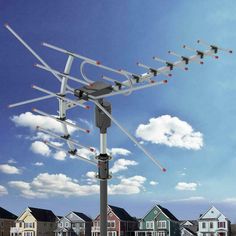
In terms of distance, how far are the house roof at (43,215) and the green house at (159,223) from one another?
419 inches

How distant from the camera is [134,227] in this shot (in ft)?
170

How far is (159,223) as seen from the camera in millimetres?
47375

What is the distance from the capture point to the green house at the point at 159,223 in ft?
155

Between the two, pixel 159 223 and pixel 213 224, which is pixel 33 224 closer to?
pixel 159 223

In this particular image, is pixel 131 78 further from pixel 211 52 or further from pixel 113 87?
pixel 211 52

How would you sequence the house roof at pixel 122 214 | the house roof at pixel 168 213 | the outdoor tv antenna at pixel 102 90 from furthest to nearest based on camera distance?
the house roof at pixel 122 214
the house roof at pixel 168 213
the outdoor tv antenna at pixel 102 90

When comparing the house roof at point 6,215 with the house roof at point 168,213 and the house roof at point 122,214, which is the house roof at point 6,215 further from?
the house roof at point 168,213

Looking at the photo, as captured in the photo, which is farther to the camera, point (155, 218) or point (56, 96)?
point (155, 218)

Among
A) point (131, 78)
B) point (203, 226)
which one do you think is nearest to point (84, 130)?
point (131, 78)

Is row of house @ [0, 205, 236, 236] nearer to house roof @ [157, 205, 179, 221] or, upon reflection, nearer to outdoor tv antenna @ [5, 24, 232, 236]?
house roof @ [157, 205, 179, 221]

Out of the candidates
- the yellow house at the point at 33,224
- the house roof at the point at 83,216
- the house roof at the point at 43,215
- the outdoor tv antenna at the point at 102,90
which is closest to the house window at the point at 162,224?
the house roof at the point at 83,216

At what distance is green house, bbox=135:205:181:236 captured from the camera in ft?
155

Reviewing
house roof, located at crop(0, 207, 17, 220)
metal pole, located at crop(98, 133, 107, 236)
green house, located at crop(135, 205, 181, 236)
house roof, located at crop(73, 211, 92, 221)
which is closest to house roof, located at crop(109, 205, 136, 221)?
green house, located at crop(135, 205, 181, 236)

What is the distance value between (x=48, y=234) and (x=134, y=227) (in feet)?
31.7
